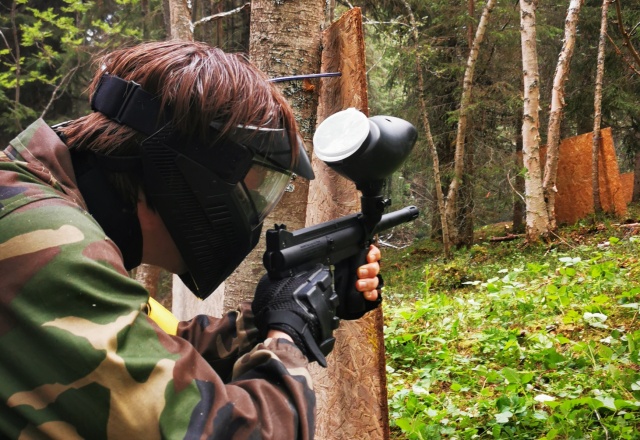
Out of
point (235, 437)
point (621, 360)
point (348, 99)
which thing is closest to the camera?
point (235, 437)

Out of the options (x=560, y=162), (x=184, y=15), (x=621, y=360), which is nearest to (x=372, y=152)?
(x=621, y=360)

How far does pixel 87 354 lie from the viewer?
1.06 m

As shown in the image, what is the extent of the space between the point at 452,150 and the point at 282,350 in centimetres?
1292

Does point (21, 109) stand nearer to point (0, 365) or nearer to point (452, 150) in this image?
point (452, 150)

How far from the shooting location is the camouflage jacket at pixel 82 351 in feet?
3.51

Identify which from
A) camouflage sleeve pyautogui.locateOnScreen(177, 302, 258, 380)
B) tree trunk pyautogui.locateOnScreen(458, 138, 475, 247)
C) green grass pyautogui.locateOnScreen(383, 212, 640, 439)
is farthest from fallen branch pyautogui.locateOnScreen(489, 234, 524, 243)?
camouflage sleeve pyautogui.locateOnScreen(177, 302, 258, 380)

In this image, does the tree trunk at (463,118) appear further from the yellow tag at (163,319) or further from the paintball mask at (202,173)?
the paintball mask at (202,173)

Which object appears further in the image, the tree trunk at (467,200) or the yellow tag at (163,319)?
the tree trunk at (467,200)

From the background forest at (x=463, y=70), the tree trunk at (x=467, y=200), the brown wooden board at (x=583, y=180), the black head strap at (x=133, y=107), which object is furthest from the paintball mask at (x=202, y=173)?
the brown wooden board at (x=583, y=180)

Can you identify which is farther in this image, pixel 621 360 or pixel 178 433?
pixel 621 360

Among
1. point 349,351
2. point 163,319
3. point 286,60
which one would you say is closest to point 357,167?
point 163,319

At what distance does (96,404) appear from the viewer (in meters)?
1.08

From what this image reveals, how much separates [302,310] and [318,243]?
1.05 ft

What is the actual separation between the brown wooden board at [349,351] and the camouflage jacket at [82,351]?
5.08 ft
